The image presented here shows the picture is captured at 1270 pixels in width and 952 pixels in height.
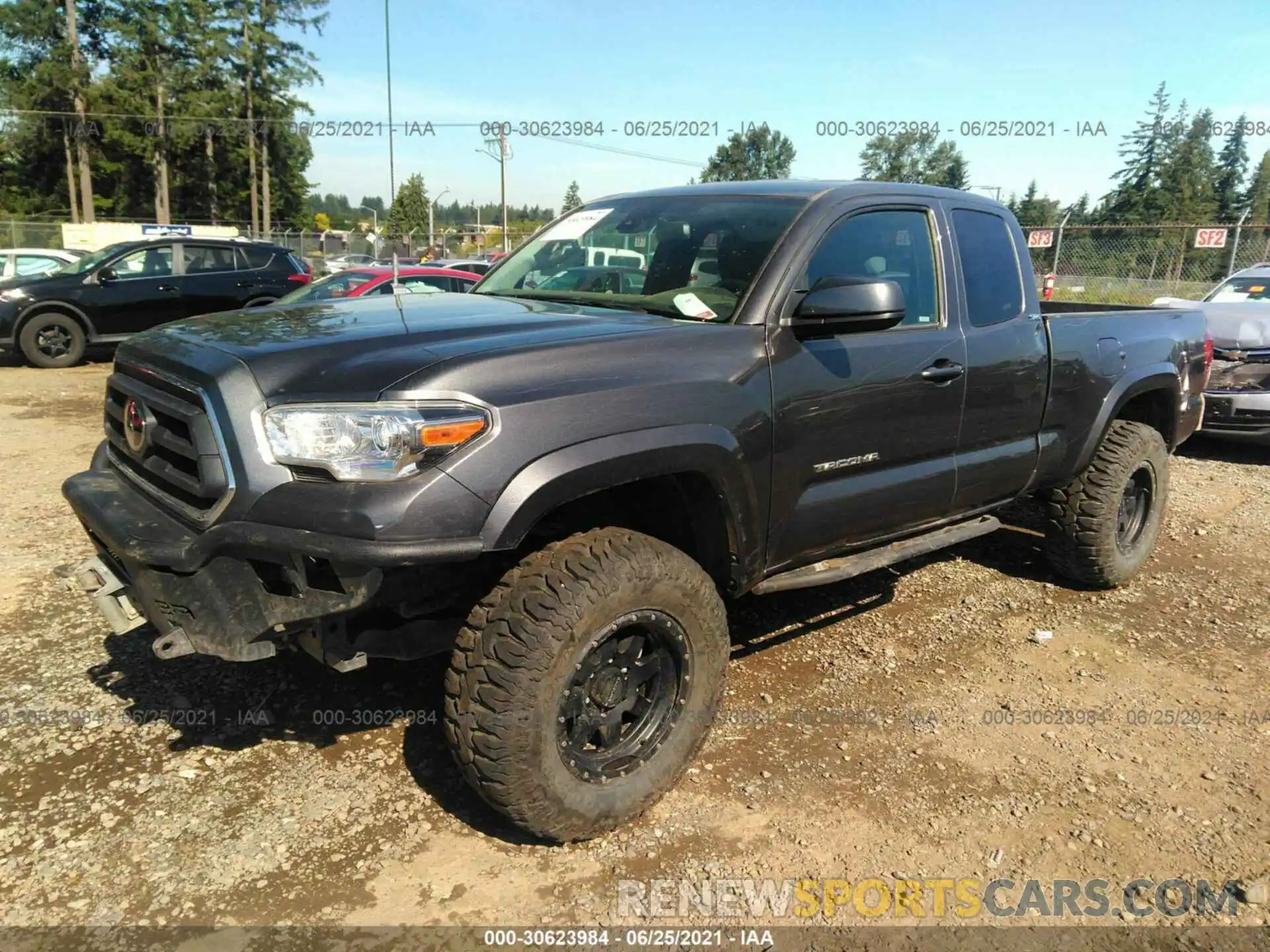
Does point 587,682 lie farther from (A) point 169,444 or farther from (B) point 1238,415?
(B) point 1238,415

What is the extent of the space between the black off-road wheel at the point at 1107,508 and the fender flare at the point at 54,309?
1180 centimetres

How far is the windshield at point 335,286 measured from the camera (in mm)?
10180

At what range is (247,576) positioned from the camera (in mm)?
2311

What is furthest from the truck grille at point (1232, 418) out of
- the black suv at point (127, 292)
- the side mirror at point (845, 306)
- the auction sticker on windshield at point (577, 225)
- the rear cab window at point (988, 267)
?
the black suv at point (127, 292)

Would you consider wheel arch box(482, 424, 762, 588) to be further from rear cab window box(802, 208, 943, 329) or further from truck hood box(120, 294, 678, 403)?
rear cab window box(802, 208, 943, 329)

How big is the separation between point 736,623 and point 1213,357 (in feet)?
20.8

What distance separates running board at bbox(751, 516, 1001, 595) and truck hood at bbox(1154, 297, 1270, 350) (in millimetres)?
5299

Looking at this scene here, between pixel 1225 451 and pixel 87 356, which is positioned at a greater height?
pixel 1225 451

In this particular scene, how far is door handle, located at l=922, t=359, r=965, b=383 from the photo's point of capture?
3.41 metres

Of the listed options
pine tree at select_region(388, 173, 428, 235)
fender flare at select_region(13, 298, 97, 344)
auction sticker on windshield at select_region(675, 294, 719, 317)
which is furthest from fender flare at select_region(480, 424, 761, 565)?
pine tree at select_region(388, 173, 428, 235)

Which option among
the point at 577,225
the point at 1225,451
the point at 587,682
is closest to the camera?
the point at 587,682

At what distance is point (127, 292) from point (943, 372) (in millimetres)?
11629

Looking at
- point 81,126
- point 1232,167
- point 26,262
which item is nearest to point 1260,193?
point 1232,167

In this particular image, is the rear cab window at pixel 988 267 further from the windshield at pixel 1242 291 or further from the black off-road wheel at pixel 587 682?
the windshield at pixel 1242 291
